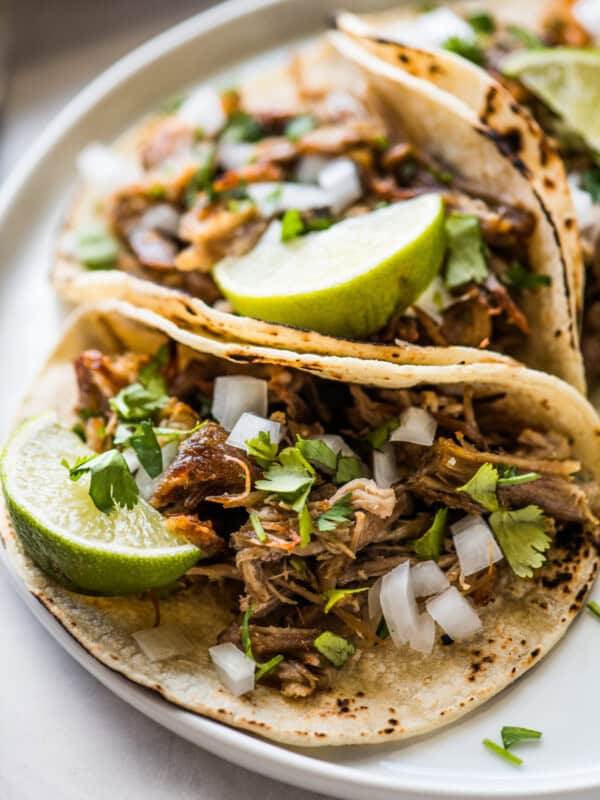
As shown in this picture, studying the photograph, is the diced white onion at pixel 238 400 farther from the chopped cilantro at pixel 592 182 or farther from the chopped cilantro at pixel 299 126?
the chopped cilantro at pixel 592 182

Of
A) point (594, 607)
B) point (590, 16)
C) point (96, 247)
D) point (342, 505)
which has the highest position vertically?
point (590, 16)

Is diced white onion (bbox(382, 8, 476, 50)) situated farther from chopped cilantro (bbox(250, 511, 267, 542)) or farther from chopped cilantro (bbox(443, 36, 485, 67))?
chopped cilantro (bbox(250, 511, 267, 542))

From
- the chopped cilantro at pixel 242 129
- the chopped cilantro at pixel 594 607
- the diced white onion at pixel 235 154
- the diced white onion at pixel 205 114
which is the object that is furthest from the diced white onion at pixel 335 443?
the diced white onion at pixel 205 114

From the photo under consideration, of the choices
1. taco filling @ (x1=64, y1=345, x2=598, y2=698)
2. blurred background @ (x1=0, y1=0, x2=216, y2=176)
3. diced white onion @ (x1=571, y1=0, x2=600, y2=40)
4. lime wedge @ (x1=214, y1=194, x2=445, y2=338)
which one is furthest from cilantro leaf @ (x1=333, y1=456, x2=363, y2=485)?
blurred background @ (x1=0, y1=0, x2=216, y2=176)

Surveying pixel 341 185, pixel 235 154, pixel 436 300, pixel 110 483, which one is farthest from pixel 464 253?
pixel 110 483

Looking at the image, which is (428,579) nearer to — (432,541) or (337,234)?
(432,541)

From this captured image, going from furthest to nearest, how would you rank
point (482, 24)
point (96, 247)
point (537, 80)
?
point (482, 24), point (96, 247), point (537, 80)
